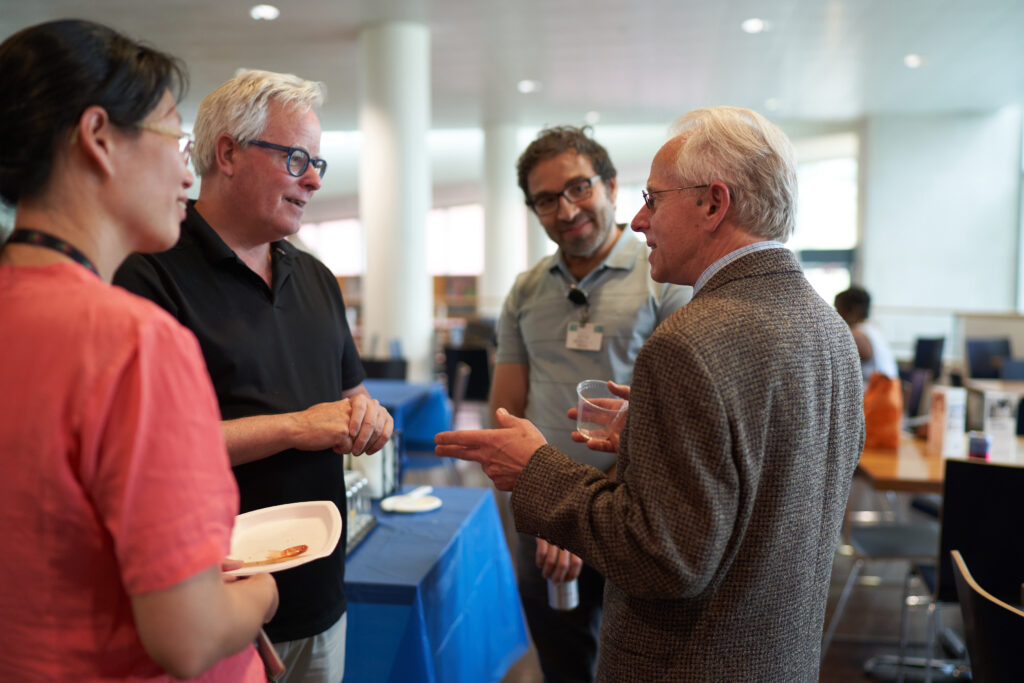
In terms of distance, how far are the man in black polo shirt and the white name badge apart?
2.33ft

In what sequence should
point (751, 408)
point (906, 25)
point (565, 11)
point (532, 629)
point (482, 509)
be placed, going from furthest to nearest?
point (906, 25)
point (565, 11)
point (482, 509)
point (532, 629)
point (751, 408)

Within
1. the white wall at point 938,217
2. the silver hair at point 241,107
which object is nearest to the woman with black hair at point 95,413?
the silver hair at point 241,107

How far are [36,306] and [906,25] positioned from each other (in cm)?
825

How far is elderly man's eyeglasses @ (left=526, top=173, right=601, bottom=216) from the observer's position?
6.56ft

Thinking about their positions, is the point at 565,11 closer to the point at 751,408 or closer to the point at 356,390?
the point at 356,390

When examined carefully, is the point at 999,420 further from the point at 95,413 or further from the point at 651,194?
the point at 95,413

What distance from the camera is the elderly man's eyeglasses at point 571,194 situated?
2.00 m

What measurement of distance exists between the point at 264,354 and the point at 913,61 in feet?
30.1

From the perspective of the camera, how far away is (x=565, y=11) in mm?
6609

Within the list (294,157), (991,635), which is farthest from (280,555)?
(991,635)

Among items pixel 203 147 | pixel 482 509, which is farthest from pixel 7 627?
pixel 482 509

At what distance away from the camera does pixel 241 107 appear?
1.39 meters

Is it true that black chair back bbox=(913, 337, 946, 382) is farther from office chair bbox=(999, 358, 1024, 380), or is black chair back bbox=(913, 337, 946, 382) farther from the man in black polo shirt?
the man in black polo shirt

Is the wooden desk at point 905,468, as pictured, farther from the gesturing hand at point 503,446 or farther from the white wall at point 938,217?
the white wall at point 938,217
